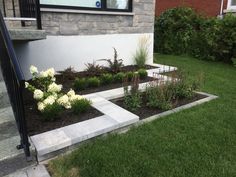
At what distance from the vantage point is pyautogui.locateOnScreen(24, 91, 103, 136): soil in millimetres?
2639

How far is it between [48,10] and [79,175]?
11.4 ft

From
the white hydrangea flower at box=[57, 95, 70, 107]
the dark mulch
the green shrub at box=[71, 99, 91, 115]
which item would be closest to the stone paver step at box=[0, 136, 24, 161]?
the white hydrangea flower at box=[57, 95, 70, 107]

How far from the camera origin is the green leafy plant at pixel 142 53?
235 inches

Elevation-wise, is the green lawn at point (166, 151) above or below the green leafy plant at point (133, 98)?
below

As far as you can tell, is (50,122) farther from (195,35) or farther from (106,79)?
(195,35)

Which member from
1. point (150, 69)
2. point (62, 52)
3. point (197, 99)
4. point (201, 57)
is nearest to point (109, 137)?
point (197, 99)

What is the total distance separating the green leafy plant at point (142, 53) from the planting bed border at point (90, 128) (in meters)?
2.52

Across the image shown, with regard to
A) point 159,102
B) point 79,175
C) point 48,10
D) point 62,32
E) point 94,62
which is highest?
point 48,10

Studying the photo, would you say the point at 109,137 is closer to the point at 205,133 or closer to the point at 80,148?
the point at 80,148

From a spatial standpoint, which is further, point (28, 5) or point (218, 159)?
point (28, 5)

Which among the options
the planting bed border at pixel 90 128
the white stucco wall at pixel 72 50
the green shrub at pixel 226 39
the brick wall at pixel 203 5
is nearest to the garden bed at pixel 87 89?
the planting bed border at pixel 90 128

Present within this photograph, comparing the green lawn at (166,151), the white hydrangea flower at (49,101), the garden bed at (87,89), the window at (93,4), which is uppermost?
the window at (93,4)

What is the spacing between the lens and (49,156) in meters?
2.28

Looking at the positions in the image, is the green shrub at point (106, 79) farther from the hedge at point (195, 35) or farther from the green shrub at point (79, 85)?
the hedge at point (195, 35)
